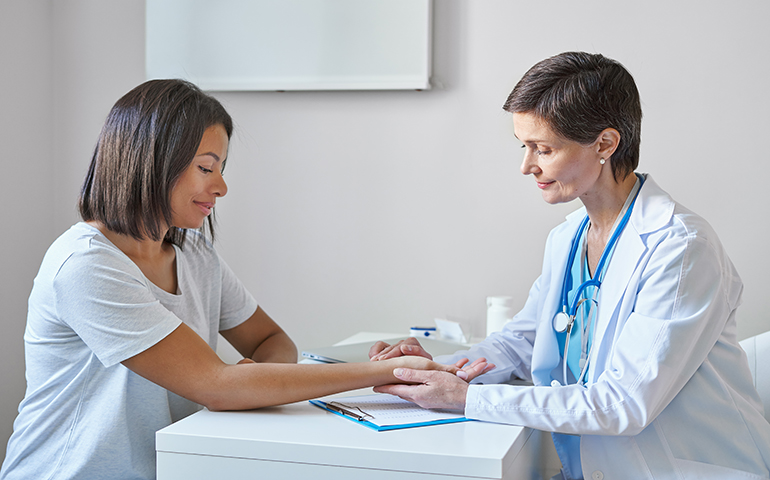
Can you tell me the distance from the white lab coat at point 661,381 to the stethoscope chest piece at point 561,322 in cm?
9

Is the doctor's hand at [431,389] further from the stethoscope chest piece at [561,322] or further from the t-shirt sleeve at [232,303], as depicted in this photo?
the t-shirt sleeve at [232,303]

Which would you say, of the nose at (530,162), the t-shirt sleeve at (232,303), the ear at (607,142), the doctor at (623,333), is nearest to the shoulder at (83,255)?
the t-shirt sleeve at (232,303)

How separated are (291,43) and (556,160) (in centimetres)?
128

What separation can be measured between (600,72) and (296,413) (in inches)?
32.2

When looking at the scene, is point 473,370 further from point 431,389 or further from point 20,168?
point 20,168

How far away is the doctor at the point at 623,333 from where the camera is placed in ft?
3.38

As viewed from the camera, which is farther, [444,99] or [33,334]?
[444,99]

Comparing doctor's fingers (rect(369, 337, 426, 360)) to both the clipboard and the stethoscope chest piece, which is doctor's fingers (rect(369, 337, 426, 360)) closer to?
the clipboard

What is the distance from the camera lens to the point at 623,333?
3.51 ft

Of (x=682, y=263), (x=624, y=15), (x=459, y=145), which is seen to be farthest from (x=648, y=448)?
(x=624, y=15)

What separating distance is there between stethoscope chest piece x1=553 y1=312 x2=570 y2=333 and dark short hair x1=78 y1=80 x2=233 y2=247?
0.79 metres

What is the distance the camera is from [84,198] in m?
1.28

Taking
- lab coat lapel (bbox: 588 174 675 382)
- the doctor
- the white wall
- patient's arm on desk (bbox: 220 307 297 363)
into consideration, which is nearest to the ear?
the doctor

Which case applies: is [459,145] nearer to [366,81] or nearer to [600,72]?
[366,81]
